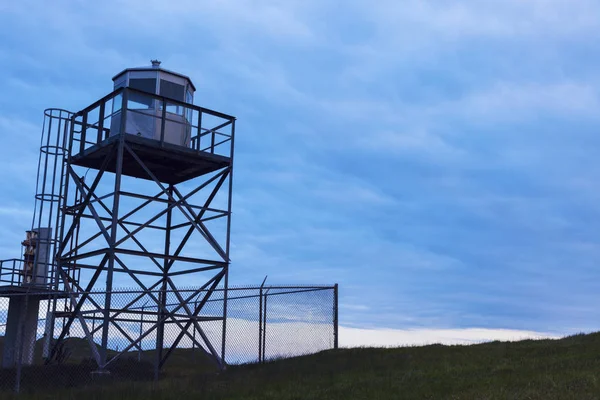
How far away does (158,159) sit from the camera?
2536 centimetres

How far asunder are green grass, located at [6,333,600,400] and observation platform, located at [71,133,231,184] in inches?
298

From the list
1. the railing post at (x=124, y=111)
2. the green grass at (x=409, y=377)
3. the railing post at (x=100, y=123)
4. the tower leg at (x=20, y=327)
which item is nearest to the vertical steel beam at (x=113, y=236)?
the railing post at (x=124, y=111)

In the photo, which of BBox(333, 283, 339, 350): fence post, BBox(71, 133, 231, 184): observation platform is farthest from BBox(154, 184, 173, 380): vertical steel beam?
BBox(333, 283, 339, 350): fence post

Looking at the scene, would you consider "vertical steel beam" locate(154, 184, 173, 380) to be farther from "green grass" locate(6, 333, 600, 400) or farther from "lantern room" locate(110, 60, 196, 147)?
"green grass" locate(6, 333, 600, 400)

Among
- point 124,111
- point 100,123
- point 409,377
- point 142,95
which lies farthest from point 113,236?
point 409,377

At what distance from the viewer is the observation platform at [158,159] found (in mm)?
23984

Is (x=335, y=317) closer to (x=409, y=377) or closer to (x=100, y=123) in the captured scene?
(x=409, y=377)

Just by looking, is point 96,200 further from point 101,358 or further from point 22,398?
point 22,398

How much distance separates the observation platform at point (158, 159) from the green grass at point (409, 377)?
7559 millimetres

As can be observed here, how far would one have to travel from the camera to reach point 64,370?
23.1 meters

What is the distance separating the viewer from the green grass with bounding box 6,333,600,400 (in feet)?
47.7

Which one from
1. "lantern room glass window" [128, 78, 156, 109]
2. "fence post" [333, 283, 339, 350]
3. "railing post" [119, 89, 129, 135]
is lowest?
"fence post" [333, 283, 339, 350]

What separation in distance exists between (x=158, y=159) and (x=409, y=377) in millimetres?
12797

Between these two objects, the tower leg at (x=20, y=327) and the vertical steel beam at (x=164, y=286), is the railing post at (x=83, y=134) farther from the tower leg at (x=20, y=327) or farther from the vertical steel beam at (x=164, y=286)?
the tower leg at (x=20, y=327)
